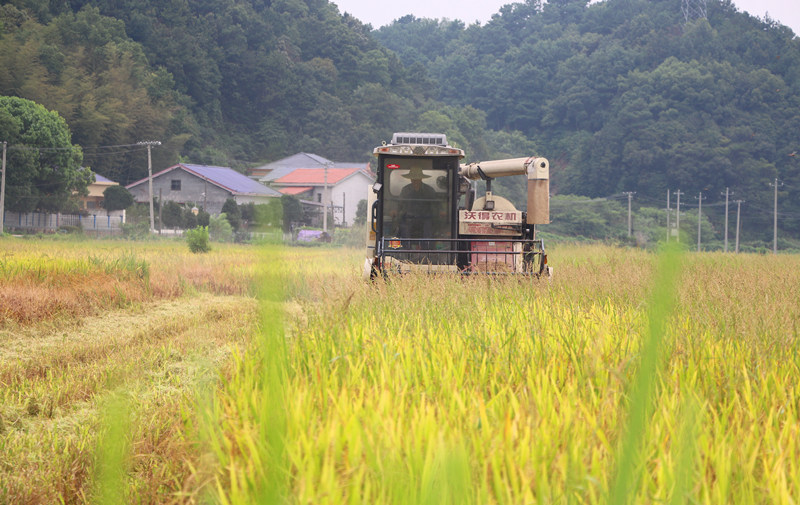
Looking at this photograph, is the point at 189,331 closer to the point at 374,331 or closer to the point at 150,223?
the point at 374,331

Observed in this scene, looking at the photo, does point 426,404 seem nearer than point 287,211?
No

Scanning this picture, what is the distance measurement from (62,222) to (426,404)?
45.2 meters

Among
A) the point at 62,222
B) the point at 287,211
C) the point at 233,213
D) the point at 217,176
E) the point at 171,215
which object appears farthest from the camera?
the point at 217,176

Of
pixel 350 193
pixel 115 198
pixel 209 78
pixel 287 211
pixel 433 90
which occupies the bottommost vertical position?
pixel 287 211

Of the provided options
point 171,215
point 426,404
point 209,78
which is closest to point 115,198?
point 171,215

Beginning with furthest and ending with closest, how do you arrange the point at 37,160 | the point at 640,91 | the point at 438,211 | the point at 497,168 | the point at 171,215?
1. the point at 640,91
2. the point at 171,215
3. the point at 37,160
4. the point at 497,168
5. the point at 438,211

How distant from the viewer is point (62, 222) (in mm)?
43938

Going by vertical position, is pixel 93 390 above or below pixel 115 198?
below

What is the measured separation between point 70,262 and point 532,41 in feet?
330

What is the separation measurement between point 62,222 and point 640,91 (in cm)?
6045

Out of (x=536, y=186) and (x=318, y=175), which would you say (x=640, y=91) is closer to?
(x=318, y=175)

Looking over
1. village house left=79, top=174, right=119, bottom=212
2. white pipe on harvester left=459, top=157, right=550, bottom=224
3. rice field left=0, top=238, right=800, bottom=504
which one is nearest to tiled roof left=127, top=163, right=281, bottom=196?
village house left=79, top=174, right=119, bottom=212

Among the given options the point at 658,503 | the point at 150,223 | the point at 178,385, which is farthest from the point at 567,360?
the point at 150,223

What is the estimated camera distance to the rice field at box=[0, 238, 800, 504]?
6.65ft
